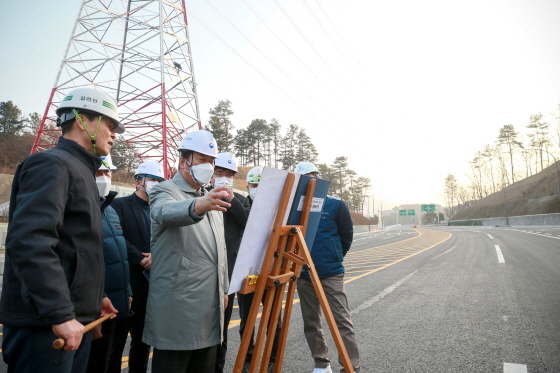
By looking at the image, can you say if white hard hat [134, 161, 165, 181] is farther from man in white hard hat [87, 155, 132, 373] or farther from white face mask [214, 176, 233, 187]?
man in white hard hat [87, 155, 132, 373]

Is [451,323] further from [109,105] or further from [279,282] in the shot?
[109,105]

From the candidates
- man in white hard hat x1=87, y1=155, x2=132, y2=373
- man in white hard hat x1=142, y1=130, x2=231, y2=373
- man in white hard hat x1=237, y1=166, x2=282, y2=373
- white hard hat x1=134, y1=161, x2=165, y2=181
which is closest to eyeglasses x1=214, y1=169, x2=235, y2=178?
man in white hard hat x1=237, y1=166, x2=282, y2=373

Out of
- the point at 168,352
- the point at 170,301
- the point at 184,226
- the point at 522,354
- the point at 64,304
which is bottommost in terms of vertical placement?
the point at 522,354

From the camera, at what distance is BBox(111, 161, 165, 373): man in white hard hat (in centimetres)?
319

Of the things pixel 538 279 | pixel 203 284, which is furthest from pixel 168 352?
pixel 538 279

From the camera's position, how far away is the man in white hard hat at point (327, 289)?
3.38m

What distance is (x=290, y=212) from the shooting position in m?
2.44

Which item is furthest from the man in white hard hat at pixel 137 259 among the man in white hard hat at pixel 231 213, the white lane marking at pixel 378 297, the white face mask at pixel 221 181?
the white lane marking at pixel 378 297

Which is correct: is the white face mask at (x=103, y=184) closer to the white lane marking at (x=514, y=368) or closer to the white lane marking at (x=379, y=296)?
the white lane marking at (x=514, y=368)

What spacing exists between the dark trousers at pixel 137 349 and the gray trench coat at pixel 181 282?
1.27 m

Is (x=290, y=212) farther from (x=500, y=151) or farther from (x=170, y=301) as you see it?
(x=500, y=151)

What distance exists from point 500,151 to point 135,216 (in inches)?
3555

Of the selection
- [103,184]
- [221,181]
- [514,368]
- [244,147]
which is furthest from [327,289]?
[244,147]

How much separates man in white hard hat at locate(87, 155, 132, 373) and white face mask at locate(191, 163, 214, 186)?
910mm
